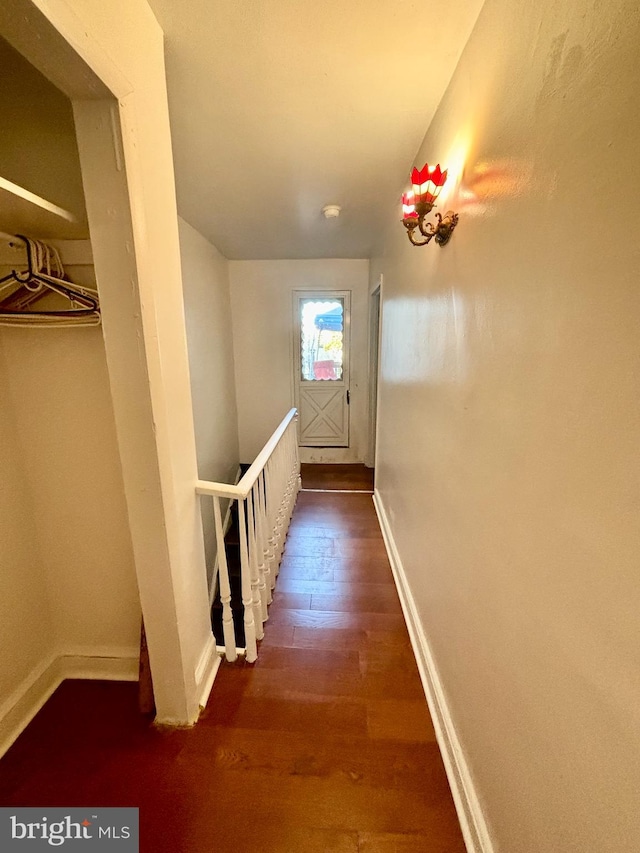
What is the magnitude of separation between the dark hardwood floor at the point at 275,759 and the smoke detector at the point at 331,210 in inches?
106

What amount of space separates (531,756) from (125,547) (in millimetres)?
1417

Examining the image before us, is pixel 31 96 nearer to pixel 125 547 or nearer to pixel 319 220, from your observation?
pixel 125 547

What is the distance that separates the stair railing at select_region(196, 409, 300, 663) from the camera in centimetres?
144

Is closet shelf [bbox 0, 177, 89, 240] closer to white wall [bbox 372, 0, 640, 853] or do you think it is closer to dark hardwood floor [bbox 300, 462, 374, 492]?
white wall [bbox 372, 0, 640, 853]

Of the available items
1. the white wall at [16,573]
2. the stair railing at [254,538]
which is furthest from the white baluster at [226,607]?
the white wall at [16,573]

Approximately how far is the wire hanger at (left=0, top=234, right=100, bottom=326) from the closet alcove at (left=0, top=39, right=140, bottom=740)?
0.05 meters

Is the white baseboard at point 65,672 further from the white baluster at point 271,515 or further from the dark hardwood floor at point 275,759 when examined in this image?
the white baluster at point 271,515

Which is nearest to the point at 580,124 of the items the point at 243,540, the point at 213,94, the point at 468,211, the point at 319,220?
the point at 468,211

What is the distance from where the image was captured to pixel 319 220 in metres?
2.58

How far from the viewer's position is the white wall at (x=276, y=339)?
391cm

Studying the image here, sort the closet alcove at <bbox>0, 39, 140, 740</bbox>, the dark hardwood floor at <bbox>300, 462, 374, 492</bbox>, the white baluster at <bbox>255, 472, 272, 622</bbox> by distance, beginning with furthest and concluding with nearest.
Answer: the dark hardwood floor at <bbox>300, 462, 374, 492</bbox>
the white baluster at <bbox>255, 472, 272, 622</bbox>
the closet alcove at <bbox>0, 39, 140, 740</bbox>

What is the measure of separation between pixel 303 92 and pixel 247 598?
2.15 meters

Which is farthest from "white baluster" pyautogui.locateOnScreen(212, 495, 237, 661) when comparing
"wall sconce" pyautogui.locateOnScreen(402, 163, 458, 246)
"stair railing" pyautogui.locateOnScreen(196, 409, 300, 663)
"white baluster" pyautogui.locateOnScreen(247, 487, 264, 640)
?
"wall sconce" pyautogui.locateOnScreen(402, 163, 458, 246)

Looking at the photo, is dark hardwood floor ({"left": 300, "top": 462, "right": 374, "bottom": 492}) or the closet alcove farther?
dark hardwood floor ({"left": 300, "top": 462, "right": 374, "bottom": 492})
